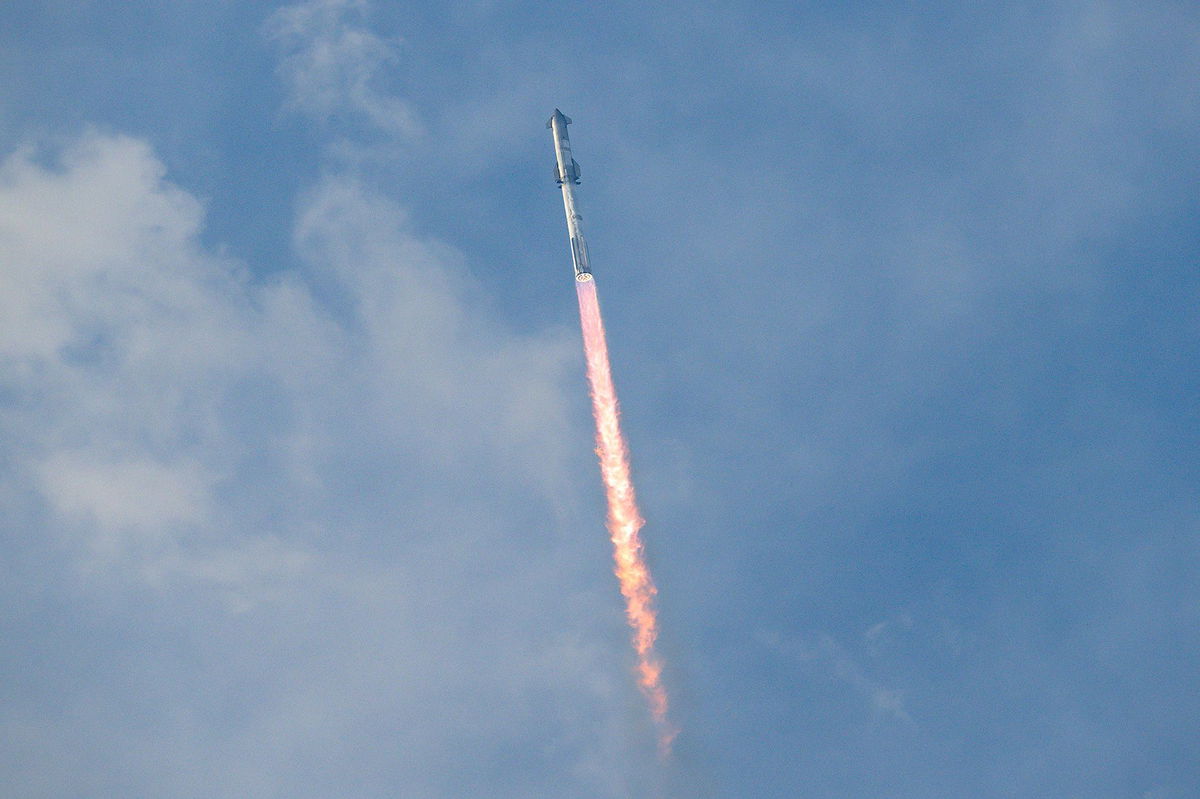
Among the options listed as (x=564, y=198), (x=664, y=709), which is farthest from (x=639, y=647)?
(x=564, y=198)

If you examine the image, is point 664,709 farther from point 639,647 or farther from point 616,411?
point 616,411

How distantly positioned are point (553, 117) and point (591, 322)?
18.1 metres

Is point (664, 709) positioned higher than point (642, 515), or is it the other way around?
point (642, 515)

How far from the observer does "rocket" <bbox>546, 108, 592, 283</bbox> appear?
561 ft

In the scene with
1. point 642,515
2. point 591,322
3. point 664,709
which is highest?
point 591,322

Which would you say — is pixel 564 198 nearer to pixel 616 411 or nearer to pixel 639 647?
pixel 616 411

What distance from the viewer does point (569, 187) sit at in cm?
17525

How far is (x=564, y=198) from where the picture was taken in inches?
6875

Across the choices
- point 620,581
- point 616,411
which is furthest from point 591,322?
point 620,581

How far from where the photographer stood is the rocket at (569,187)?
17112cm

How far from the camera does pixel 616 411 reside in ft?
602

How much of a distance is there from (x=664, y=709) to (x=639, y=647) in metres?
5.91

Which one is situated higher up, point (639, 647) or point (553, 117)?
point (553, 117)

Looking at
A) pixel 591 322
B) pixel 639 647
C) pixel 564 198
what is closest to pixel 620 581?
pixel 639 647
